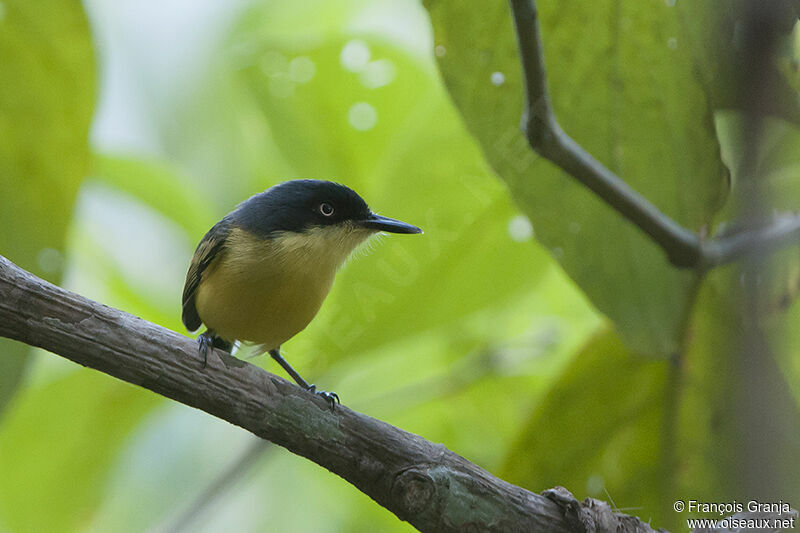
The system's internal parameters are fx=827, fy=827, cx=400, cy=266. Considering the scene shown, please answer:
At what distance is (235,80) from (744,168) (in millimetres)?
1857

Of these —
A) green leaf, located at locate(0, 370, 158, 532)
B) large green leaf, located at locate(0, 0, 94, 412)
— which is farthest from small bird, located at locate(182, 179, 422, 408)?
large green leaf, located at locate(0, 0, 94, 412)

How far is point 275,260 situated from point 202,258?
208 mm

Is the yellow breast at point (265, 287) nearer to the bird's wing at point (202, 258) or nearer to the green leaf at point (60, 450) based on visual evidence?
the bird's wing at point (202, 258)

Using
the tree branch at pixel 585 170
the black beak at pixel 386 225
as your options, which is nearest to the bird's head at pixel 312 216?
the black beak at pixel 386 225

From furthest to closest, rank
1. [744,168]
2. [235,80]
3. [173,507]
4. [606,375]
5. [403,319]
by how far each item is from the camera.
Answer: [173,507] → [235,80] → [403,319] → [606,375] → [744,168]

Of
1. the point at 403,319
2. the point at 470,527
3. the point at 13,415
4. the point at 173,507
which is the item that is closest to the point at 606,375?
the point at 403,319

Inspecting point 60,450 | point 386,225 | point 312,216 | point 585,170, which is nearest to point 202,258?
point 312,216

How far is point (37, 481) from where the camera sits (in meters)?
2.31

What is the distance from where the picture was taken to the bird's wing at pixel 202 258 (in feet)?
7.27

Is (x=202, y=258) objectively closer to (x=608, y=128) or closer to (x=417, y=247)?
(x=417, y=247)

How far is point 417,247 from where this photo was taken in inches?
87.2

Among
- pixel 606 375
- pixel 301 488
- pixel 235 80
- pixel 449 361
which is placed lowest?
pixel 301 488

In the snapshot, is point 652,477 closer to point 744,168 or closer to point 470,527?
point 470,527

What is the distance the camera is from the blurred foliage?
173 cm
